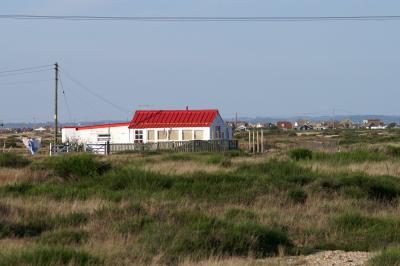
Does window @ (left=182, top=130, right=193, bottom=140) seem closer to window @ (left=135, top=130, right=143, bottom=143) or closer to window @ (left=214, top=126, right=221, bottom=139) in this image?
window @ (left=214, top=126, right=221, bottom=139)

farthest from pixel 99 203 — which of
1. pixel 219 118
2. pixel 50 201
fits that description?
pixel 219 118

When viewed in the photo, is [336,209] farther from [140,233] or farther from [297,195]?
[140,233]

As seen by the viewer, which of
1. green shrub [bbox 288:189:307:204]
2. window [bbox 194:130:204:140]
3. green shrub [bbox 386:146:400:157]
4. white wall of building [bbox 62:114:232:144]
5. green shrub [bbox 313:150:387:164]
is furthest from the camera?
white wall of building [bbox 62:114:232:144]

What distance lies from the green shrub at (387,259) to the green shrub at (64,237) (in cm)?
483

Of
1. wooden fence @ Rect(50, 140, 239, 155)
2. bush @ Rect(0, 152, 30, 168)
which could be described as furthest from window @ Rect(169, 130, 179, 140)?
bush @ Rect(0, 152, 30, 168)

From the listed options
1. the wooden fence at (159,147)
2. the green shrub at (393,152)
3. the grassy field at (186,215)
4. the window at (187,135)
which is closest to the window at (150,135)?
the window at (187,135)

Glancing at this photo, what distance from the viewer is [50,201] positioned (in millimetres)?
18859

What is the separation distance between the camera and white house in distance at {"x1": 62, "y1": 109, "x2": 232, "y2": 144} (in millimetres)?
57250

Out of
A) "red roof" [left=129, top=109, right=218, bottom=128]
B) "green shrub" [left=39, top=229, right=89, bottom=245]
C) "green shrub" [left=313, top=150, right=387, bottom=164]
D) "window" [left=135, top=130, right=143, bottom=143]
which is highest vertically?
"red roof" [left=129, top=109, right=218, bottom=128]

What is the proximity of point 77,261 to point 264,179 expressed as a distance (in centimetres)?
1403

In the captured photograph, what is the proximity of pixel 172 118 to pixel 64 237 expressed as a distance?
44884 millimetres

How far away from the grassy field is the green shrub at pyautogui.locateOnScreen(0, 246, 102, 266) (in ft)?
0.05

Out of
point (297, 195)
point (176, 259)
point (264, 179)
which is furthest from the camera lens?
point (264, 179)

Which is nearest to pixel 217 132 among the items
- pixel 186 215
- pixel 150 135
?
pixel 150 135
